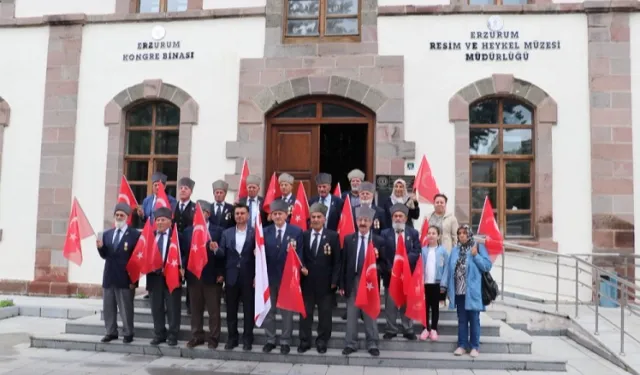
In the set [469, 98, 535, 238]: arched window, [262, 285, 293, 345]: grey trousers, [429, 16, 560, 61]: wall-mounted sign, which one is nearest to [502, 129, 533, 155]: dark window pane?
[469, 98, 535, 238]: arched window

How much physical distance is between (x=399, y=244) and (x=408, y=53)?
4699 millimetres

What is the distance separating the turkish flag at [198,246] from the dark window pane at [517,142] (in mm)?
5919

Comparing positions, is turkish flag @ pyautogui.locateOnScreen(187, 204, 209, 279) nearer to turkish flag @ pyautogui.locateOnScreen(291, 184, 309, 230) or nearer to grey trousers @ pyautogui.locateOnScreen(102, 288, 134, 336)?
grey trousers @ pyautogui.locateOnScreen(102, 288, 134, 336)

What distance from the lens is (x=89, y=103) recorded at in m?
10.9

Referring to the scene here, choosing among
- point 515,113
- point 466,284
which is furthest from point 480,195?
point 466,284

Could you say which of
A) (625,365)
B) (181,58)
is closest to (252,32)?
(181,58)

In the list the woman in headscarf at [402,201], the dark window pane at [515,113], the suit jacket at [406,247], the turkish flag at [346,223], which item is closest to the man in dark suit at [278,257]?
the turkish flag at [346,223]

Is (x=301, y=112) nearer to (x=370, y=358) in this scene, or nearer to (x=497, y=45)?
(x=497, y=45)

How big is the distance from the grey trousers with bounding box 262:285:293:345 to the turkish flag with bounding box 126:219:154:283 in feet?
5.35

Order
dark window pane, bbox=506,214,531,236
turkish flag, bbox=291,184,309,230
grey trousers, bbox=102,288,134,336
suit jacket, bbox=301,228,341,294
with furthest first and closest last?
1. dark window pane, bbox=506,214,531,236
2. turkish flag, bbox=291,184,309,230
3. grey trousers, bbox=102,288,134,336
4. suit jacket, bbox=301,228,341,294

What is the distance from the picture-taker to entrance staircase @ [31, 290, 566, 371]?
6.57 metres

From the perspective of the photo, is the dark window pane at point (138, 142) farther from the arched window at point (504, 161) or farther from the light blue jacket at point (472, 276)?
the light blue jacket at point (472, 276)

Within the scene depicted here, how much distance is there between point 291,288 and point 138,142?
592 centimetres

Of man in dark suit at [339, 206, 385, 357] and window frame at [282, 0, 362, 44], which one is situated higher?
window frame at [282, 0, 362, 44]
